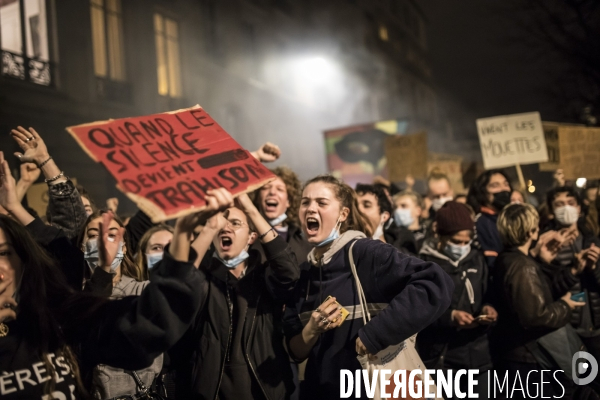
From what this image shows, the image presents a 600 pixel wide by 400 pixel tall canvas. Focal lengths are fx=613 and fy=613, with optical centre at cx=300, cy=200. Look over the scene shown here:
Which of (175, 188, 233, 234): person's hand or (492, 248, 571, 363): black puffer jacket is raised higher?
(175, 188, 233, 234): person's hand

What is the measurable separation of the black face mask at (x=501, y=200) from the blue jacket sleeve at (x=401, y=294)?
107 inches

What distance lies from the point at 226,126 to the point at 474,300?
37.9 ft

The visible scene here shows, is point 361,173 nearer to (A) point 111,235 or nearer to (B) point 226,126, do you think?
(B) point 226,126

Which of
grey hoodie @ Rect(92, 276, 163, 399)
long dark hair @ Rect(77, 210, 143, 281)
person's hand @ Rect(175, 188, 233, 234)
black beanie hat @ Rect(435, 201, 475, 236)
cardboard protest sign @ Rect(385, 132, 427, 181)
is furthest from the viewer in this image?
cardboard protest sign @ Rect(385, 132, 427, 181)

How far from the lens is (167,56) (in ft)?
43.1

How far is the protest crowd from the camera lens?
195 centimetres

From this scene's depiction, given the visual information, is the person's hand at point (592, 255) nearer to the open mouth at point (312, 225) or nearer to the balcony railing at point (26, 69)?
the open mouth at point (312, 225)

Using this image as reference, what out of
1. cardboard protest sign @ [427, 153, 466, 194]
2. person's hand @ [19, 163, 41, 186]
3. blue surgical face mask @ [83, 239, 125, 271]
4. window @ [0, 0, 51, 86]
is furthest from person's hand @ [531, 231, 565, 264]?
window @ [0, 0, 51, 86]

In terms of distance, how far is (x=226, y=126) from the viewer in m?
14.9

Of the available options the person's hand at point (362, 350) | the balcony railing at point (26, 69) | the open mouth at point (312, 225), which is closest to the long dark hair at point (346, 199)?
the open mouth at point (312, 225)

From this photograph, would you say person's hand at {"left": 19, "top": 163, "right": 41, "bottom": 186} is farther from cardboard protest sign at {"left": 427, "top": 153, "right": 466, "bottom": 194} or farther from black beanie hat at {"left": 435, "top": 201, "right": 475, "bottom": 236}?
cardboard protest sign at {"left": 427, "top": 153, "right": 466, "bottom": 194}

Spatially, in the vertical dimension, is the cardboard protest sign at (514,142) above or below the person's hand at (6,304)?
above

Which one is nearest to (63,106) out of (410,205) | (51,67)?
(51,67)

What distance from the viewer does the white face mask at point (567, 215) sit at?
497cm
